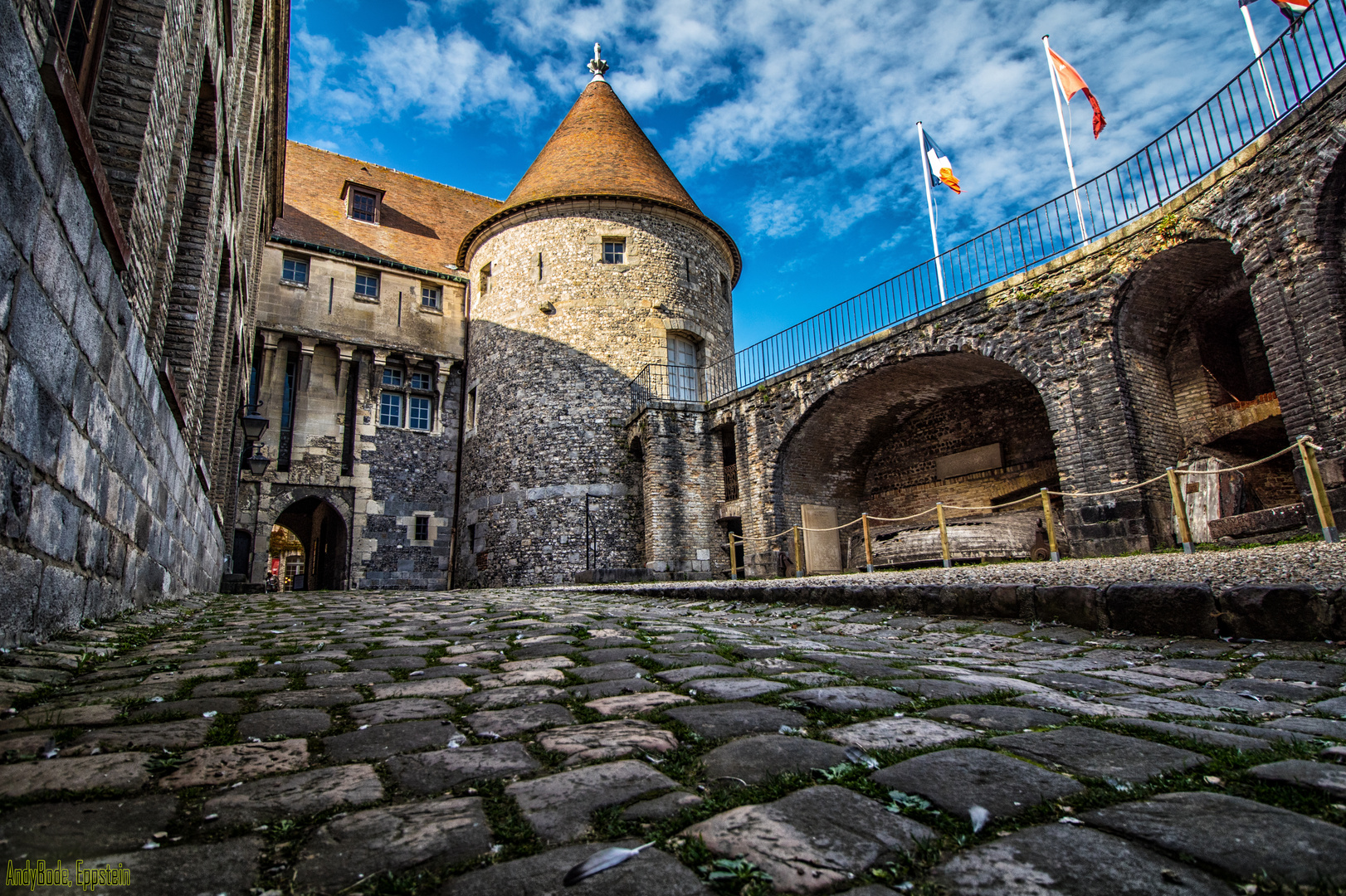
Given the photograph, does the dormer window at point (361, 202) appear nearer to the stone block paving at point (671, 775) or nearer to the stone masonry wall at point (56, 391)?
the stone masonry wall at point (56, 391)

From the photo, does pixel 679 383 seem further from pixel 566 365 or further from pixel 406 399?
pixel 406 399

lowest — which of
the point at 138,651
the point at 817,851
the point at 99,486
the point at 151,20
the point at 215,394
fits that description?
the point at 817,851

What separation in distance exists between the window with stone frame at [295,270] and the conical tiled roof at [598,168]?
420 cm

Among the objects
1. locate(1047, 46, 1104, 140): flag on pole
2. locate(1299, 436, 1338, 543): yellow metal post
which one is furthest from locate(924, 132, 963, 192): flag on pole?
locate(1299, 436, 1338, 543): yellow metal post

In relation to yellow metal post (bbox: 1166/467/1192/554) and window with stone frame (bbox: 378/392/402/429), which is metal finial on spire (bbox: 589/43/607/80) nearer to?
window with stone frame (bbox: 378/392/402/429)

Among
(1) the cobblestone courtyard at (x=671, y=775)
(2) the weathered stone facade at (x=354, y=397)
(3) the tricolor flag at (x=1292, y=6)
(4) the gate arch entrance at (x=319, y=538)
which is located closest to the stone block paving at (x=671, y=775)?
(1) the cobblestone courtyard at (x=671, y=775)

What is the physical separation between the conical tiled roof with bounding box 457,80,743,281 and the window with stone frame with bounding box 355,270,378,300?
2480 mm

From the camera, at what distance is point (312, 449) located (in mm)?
19172

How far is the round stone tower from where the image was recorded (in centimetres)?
1811

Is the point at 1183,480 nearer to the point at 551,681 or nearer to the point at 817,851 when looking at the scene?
the point at 551,681

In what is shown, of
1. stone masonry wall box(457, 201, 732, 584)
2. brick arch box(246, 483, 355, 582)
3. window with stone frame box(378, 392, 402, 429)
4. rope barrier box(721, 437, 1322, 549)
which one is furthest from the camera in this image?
window with stone frame box(378, 392, 402, 429)

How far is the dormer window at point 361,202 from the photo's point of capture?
74.1ft

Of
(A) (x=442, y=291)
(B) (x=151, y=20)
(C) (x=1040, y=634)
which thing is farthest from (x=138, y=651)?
(A) (x=442, y=291)

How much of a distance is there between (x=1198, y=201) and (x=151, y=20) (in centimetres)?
1121
